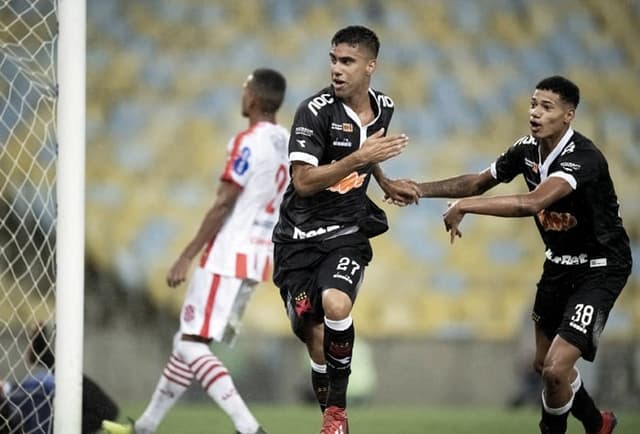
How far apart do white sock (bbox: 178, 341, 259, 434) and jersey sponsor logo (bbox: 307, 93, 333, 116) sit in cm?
196

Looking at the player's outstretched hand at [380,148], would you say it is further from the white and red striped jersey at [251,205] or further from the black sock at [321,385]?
the white and red striped jersey at [251,205]

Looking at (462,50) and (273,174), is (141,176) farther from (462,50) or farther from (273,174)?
(273,174)

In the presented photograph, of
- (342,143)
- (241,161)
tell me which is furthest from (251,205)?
(342,143)

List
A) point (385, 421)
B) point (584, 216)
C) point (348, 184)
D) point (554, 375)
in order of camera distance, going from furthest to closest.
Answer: point (385, 421), point (584, 216), point (348, 184), point (554, 375)

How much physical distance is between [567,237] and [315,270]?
1297 millimetres

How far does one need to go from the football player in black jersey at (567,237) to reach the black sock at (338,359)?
0.85m

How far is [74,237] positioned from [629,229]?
10.9m

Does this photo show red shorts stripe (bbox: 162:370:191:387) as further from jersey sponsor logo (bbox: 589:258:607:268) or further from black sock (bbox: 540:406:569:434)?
jersey sponsor logo (bbox: 589:258:607:268)

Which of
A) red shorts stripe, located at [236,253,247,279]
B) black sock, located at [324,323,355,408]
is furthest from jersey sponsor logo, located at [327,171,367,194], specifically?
red shorts stripe, located at [236,253,247,279]

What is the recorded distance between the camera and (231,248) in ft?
25.3

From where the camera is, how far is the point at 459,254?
1608 centimetres

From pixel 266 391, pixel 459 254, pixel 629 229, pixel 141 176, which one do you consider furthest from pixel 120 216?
pixel 629 229

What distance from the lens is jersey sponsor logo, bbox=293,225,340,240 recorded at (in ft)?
20.7

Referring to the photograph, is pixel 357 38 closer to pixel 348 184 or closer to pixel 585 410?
pixel 348 184
